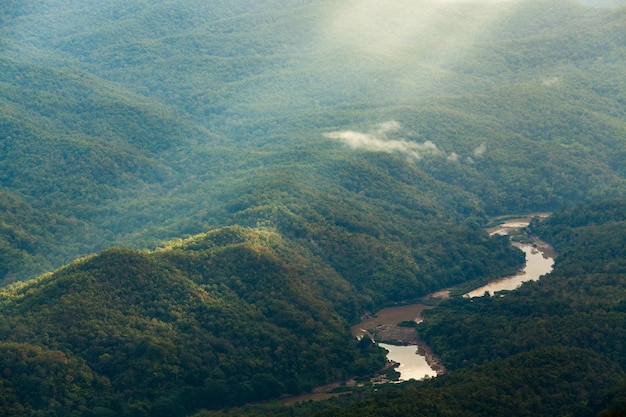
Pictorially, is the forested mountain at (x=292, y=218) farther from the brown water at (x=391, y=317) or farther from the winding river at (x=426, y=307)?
the winding river at (x=426, y=307)

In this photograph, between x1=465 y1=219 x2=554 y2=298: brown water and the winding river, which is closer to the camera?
the winding river

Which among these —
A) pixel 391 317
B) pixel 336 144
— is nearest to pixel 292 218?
pixel 391 317

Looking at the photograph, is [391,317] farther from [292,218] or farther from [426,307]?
[292,218]

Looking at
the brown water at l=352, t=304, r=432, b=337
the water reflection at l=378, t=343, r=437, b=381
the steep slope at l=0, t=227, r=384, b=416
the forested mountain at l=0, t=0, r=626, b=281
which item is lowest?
the forested mountain at l=0, t=0, r=626, b=281

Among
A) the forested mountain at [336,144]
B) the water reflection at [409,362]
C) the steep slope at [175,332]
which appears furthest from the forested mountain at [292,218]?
the water reflection at [409,362]

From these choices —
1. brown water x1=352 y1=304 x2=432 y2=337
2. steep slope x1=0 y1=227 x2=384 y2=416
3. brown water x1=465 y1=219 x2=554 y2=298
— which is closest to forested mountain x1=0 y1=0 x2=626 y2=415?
steep slope x1=0 y1=227 x2=384 y2=416

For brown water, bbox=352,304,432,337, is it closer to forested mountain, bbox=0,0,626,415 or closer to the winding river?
the winding river

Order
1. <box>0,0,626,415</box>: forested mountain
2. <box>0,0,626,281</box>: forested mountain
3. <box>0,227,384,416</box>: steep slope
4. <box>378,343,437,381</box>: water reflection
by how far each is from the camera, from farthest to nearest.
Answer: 1. <box>0,0,626,281</box>: forested mountain
2. <box>378,343,437,381</box>: water reflection
3. <box>0,0,626,415</box>: forested mountain
4. <box>0,227,384,416</box>: steep slope

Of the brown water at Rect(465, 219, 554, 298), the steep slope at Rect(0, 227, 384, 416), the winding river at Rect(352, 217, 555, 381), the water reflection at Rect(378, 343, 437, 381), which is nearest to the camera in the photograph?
the steep slope at Rect(0, 227, 384, 416)
